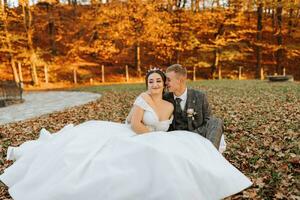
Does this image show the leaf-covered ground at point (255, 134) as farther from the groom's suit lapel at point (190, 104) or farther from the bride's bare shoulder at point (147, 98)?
the bride's bare shoulder at point (147, 98)

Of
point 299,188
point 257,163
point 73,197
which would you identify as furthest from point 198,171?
point 257,163

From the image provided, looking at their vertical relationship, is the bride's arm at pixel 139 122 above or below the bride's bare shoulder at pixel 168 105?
below

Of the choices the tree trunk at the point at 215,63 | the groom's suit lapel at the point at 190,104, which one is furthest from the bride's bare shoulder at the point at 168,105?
the tree trunk at the point at 215,63

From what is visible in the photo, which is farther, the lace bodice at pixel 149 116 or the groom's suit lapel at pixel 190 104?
the groom's suit lapel at pixel 190 104

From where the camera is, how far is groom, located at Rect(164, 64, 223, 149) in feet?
17.1

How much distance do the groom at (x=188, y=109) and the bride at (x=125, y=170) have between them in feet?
1.63

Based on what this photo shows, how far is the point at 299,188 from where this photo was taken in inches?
200

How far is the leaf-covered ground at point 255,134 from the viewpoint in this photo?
5324mm

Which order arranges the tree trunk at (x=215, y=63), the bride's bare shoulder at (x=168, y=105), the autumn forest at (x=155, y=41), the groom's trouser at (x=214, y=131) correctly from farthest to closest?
the tree trunk at (x=215, y=63)
the autumn forest at (x=155, y=41)
the bride's bare shoulder at (x=168, y=105)
the groom's trouser at (x=214, y=131)

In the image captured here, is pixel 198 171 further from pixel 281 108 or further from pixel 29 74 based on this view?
pixel 29 74

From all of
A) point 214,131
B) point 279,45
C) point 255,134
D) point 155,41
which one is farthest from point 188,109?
point 279,45

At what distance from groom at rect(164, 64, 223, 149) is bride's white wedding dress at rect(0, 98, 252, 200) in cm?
52

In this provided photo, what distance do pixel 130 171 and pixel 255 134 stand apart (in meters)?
5.26

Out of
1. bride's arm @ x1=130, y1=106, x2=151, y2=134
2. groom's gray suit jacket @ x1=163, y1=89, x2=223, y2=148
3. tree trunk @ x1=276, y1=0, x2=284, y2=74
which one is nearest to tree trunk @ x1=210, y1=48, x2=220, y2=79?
tree trunk @ x1=276, y1=0, x2=284, y2=74
